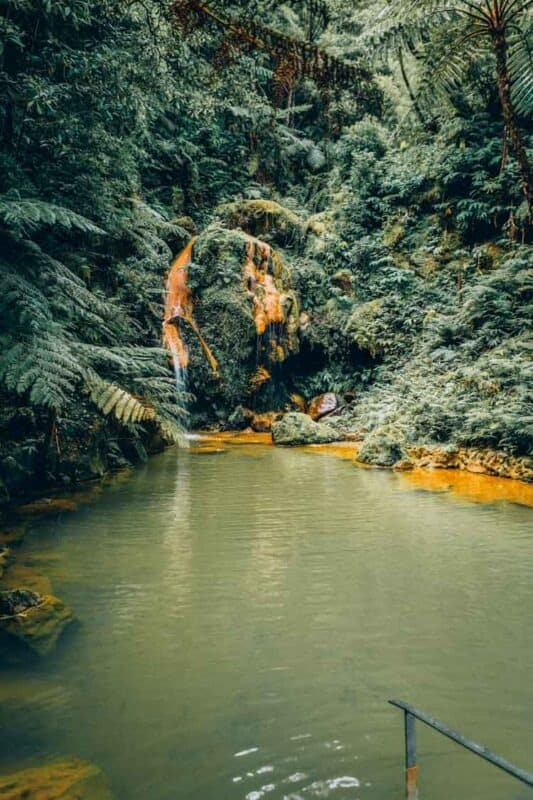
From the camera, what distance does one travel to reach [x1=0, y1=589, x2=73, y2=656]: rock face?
2.85 metres

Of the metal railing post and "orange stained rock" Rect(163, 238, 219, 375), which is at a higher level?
"orange stained rock" Rect(163, 238, 219, 375)

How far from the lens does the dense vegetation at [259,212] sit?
4250 millimetres

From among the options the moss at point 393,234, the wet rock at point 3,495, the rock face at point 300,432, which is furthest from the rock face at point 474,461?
the moss at point 393,234

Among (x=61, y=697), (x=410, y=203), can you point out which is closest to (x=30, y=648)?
(x=61, y=697)

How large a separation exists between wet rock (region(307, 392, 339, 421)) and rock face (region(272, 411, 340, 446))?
2.21m

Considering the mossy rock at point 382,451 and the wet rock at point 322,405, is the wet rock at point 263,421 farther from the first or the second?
the mossy rock at point 382,451

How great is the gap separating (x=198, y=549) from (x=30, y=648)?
187 cm

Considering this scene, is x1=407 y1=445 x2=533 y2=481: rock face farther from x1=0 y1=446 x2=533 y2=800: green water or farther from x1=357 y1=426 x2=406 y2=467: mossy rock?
x1=0 y1=446 x2=533 y2=800: green water

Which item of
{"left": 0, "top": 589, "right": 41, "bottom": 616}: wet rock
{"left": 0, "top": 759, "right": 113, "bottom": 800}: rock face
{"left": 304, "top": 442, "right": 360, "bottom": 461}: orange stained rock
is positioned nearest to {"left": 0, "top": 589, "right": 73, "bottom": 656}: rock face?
{"left": 0, "top": 589, "right": 41, "bottom": 616}: wet rock

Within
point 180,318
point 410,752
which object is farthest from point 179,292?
point 410,752

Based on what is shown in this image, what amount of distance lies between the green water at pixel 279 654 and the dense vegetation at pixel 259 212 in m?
1.22

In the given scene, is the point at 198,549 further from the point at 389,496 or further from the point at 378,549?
the point at 389,496

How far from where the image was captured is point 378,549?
181 inches

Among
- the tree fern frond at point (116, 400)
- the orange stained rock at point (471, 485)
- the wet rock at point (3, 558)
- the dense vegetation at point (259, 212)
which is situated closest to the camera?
the wet rock at point (3, 558)
